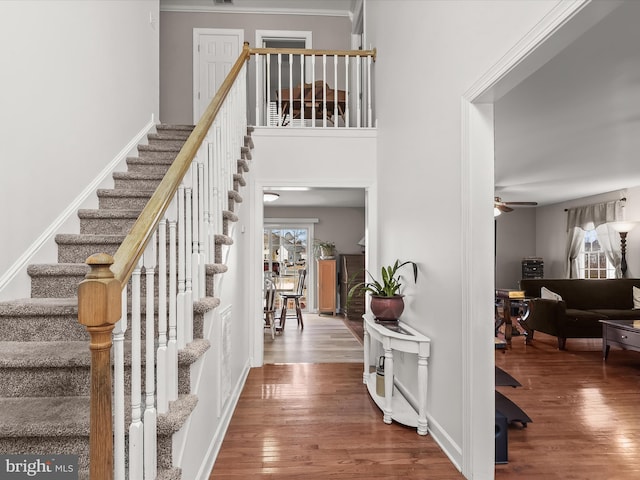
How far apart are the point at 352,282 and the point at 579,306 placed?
363 cm

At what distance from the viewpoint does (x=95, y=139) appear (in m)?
3.03

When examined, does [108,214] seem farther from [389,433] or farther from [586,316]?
[586,316]

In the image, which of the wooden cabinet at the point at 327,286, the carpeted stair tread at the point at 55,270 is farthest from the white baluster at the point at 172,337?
the wooden cabinet at the point at 327,286

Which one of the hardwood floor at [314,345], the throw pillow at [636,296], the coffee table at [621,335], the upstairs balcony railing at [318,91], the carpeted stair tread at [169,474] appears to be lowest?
the hardwood floor at [314,345]

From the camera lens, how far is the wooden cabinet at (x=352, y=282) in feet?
23.7

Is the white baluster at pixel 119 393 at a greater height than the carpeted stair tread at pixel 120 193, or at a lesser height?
lesser

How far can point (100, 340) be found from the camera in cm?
98

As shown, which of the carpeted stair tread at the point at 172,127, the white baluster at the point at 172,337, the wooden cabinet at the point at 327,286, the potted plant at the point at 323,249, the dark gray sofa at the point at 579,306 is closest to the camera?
the white baluster at the point at 172,337

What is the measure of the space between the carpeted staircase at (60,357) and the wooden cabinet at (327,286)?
521 cm

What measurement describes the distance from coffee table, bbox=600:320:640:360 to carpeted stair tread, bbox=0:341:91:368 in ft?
16.6

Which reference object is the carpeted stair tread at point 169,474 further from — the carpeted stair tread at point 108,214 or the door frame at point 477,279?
the carpeted stair tread at point 108,214

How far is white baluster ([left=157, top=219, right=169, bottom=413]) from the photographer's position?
4.47 ft

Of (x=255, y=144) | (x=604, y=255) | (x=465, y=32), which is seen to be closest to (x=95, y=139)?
(x=255, y=144)

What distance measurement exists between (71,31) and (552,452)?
4271mm
